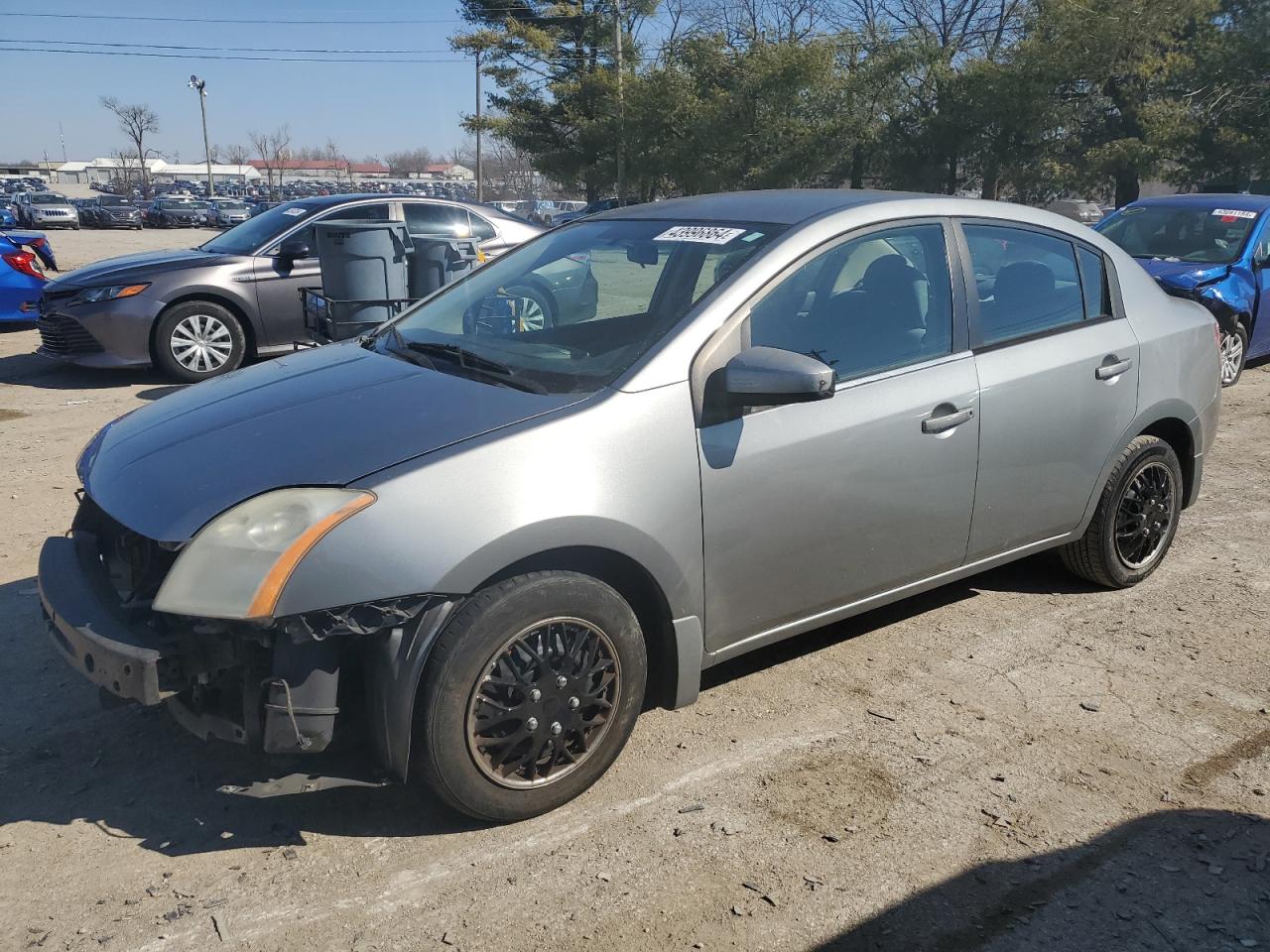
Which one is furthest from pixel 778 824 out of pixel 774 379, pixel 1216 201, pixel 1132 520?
pixel 1216 201

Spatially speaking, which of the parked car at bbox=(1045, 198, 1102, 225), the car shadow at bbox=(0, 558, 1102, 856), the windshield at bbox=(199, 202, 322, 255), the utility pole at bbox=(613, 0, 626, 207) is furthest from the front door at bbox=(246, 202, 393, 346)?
the utility pole at bbox=(613, 0, 626, 207)

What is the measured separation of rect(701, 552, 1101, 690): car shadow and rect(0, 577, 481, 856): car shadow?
1.32m

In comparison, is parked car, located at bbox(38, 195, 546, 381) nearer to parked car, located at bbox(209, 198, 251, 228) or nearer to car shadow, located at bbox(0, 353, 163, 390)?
car shadow, located at bbox(0, 353, 163, 390)

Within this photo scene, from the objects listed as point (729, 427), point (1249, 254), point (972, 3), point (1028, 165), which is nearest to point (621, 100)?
point (1028, 165)

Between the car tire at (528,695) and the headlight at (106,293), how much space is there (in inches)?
282

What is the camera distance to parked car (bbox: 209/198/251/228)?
157 ft

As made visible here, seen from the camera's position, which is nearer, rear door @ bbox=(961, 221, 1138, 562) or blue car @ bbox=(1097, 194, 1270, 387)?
rear door @ bbox=(961, 221, 1138, 562)

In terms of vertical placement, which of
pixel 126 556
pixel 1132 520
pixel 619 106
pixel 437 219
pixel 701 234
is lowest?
pixel 1132 520

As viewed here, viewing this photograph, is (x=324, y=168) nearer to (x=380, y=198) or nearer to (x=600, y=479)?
(x=380, y=198)

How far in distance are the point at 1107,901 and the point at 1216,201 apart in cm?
862

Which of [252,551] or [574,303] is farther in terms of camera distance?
[574,303]

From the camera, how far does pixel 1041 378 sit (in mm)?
3945

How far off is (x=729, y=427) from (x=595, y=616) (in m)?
0.69

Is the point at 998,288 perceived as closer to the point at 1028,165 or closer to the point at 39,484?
the point at 39,484
